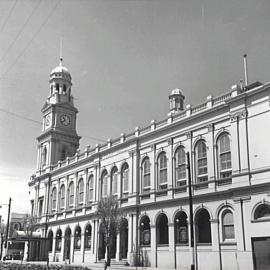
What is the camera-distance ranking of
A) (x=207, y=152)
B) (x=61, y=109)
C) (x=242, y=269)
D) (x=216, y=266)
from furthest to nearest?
(x=61, y=109)
(x=207, y=152)
(x=216, y=266)
(x=242, y=269)

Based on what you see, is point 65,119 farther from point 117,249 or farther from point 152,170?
point 152,170

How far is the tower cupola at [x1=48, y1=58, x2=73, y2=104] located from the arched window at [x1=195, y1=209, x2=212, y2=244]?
4161 centimetres

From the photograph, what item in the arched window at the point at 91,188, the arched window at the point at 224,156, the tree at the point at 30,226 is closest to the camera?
the arched window at the point at 224,156

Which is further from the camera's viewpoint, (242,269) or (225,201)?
(225,201)

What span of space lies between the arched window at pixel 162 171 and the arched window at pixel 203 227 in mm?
6362

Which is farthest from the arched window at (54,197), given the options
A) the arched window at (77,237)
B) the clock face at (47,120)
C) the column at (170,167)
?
the column at (170,167)

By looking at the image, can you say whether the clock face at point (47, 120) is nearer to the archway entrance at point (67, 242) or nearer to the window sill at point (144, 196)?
the archway entrance at point (67, 242)

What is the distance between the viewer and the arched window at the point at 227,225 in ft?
126

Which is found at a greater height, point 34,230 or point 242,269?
point 34,230

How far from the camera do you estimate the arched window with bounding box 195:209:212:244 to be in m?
41.1

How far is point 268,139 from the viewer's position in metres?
36.1

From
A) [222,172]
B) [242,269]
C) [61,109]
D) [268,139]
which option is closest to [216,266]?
[242,269]

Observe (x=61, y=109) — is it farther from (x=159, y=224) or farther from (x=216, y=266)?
(x=216, y=266)

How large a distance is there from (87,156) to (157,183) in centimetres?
1892
